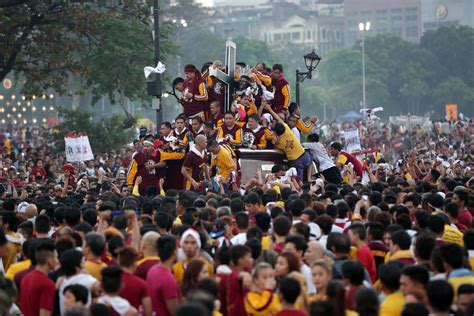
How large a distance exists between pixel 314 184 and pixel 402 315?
11.9 meters

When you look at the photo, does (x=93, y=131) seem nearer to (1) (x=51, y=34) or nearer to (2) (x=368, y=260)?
(1) (x=51, y=34)

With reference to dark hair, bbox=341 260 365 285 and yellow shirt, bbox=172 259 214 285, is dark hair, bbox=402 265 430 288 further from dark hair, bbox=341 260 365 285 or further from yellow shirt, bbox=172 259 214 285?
yellow shirt, bbox=172 259 214 285

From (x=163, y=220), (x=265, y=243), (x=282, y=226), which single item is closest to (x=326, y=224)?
(x=265, y=243)

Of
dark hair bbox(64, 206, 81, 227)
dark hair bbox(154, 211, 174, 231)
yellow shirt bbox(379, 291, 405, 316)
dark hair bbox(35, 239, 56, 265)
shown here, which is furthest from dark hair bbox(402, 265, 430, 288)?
dark hair bbox(64, 206, 81, 227)

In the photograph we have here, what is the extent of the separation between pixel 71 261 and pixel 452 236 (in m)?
4.32

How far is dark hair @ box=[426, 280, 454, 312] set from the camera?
9523mm

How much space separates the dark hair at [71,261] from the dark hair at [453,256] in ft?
10.3

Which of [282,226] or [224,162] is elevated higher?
[282,226]

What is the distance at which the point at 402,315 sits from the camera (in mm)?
9305

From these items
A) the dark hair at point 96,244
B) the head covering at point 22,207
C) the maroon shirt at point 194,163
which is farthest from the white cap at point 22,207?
the dark hair at point 96,244

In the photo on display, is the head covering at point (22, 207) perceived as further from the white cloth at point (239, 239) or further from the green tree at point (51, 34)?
the green tree at point (51, 34)

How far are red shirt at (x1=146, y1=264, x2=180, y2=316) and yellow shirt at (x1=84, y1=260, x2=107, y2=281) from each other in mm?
597

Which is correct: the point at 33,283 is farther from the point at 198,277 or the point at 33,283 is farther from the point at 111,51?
the point at 111,51

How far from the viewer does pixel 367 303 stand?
9.68 m
